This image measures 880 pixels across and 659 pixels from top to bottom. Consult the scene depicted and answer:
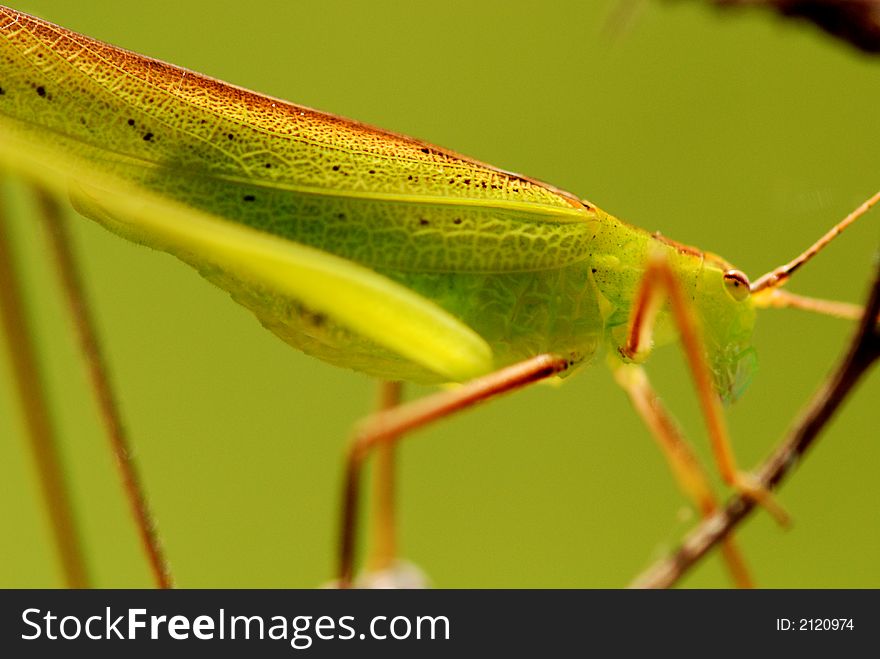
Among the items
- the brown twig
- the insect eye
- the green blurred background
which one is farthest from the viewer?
the green blurred background

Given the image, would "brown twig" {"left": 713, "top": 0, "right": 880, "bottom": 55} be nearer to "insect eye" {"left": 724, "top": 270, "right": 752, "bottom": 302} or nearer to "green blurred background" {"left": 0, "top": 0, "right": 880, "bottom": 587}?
"insect eye" {"left": 724, "top": 270, "right": 752, "bottom": 302}

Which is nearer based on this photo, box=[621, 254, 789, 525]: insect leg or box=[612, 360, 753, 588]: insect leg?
box=[621, 254, 789, 525]: insect leg

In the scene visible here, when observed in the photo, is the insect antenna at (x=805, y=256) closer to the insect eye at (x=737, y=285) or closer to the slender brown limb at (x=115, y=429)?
the insect eye at (x=737, y=285)

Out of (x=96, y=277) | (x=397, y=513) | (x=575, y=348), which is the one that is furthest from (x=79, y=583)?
(x=96, y=277)

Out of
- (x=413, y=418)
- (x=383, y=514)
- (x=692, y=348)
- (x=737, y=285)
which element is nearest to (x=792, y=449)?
(x=692, y=348)

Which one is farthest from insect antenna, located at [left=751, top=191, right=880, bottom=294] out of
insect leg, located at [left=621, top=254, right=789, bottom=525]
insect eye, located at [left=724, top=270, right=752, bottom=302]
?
insect leg, located at [left=621, top=254, right=789, bottom=525]

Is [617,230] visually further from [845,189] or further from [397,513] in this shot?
[397,513]

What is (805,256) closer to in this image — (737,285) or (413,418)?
(737,285)

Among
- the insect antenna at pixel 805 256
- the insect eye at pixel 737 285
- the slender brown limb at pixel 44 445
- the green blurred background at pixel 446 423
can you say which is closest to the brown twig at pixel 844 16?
the insect antenna at pixel 805 256
